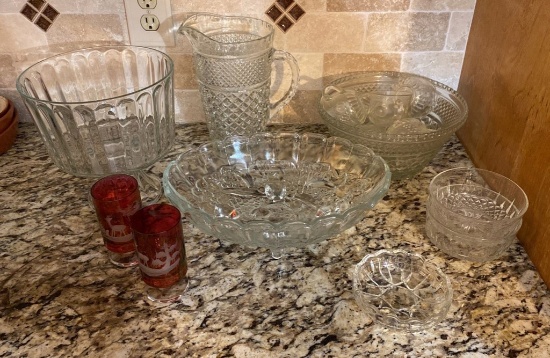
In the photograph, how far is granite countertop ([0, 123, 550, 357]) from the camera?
2.28 ft

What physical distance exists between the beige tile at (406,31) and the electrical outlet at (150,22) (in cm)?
41

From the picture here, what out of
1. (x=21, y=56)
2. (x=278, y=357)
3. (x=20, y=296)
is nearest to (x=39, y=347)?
(x=20, y=296)

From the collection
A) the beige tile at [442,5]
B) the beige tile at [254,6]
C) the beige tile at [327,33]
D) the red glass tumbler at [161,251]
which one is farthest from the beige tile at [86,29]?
the beige tile at [442,5]

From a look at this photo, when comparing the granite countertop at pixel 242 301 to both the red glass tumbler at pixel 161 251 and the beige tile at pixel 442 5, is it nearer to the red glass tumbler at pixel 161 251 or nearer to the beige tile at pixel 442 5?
the red glass tumbler at pixel 161 251

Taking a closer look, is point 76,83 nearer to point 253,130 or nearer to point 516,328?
point 253,130

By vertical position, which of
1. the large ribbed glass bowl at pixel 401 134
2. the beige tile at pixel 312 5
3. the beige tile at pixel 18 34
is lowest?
the large ribbed glass bowl at pixel 401 134

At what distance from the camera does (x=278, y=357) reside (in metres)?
0.68

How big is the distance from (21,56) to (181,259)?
656 mm

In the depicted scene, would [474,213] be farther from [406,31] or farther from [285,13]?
[285,13]

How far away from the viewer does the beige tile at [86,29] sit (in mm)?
1056

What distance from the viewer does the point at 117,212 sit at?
804 millimetres

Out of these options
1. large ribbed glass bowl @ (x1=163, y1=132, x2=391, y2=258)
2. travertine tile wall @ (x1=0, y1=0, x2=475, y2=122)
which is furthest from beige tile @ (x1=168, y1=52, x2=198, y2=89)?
large ribbed glass bowl @ (x1=163, y1=132, x2=391, y2=258)

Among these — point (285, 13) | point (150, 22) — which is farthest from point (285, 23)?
point (150, 22)

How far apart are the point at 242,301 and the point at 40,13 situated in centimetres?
74
